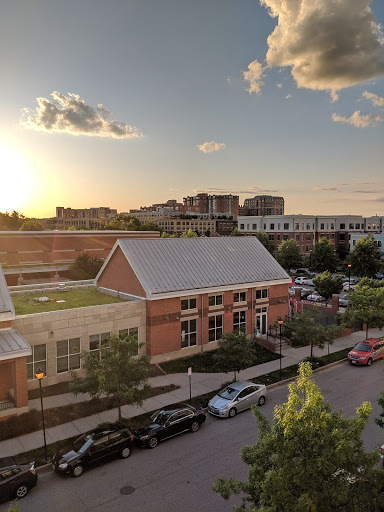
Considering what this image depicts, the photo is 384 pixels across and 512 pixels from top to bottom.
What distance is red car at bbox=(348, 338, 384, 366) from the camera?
29334 mm

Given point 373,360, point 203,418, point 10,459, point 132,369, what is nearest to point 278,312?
point 373,360

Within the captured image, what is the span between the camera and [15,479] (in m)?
13.8

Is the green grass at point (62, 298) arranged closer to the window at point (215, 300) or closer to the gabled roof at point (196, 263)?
the gabled roof at point (196, 263)

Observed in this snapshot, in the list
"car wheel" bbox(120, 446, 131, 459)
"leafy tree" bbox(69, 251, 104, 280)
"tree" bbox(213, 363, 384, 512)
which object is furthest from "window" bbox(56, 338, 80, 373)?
"leafy tree" bbox(69, 251, 104, 280)

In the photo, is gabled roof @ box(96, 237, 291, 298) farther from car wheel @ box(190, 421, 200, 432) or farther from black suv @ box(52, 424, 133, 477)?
black suv @ box(52, 424, 133, 477)

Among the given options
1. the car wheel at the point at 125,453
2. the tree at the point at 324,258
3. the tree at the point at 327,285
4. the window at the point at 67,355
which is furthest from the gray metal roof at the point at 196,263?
the tree at the point at 324,258

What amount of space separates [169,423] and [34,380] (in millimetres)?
10168

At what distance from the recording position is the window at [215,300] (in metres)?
31.1

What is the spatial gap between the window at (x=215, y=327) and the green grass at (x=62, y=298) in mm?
7419

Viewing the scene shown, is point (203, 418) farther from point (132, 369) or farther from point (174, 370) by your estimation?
point (174, 370)

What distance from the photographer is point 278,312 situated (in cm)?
3641

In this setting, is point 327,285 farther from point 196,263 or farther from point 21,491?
point 21,491

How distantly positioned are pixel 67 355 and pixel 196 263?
13327 millimetres

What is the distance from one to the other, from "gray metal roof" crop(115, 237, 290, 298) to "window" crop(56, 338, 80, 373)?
626cm
